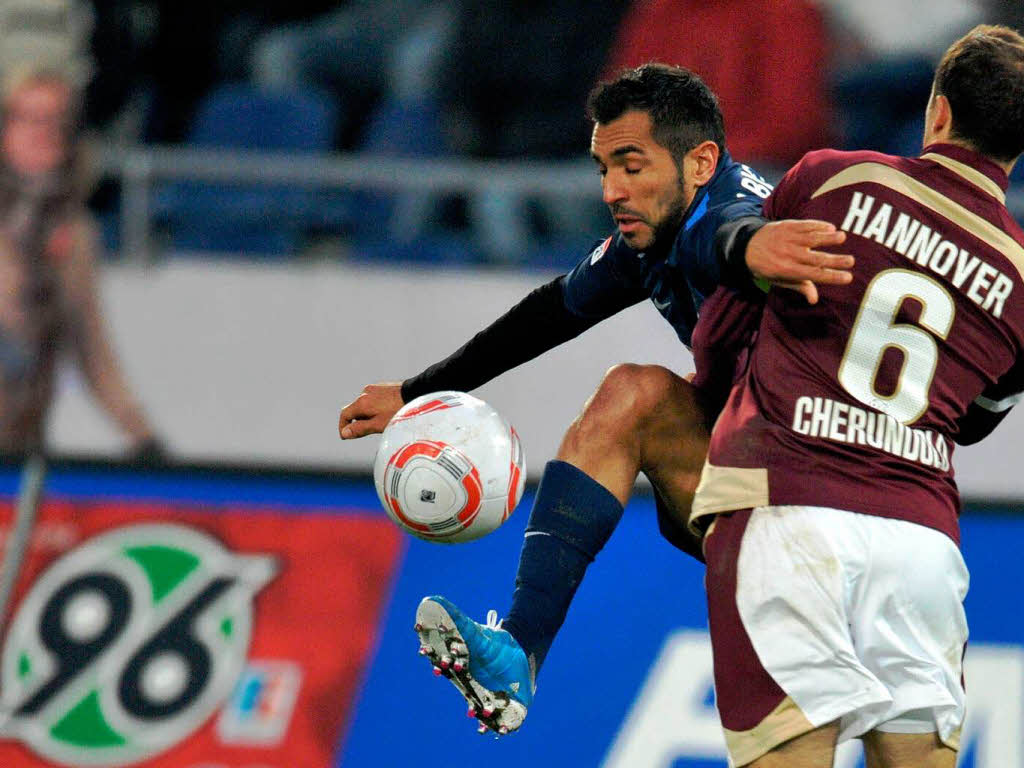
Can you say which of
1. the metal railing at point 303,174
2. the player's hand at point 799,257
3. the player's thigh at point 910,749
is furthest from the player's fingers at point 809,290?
the metal railing at point 303,174

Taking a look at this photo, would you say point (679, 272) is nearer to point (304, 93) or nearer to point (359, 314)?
point (359, 314)

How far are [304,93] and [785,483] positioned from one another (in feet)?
14.4

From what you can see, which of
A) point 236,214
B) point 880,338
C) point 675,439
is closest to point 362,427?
point 675,439

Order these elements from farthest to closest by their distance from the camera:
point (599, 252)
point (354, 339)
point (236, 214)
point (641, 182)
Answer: point (236, 214) < point (354, 339) < point (599, 252) < point (641, 182)

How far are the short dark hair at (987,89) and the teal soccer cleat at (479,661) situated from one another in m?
1.28

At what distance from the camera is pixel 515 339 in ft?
12.6

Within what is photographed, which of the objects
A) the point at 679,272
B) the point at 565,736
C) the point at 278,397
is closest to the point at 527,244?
the point at 278,397

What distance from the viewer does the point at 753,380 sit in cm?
334

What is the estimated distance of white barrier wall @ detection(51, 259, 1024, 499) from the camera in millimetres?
6215

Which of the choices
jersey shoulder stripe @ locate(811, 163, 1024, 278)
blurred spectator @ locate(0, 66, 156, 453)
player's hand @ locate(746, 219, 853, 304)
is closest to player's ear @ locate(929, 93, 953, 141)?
jersey shoulder stripe @ locate(811, 163, 1024, 278)

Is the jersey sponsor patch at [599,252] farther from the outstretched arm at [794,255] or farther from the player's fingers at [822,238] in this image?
the player's fingers at [822,238]

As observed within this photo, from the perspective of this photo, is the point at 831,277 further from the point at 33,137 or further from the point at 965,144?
the point at 33,137

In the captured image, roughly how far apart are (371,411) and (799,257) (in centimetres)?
124

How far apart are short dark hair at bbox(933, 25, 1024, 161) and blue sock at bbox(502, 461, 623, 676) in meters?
0.97
